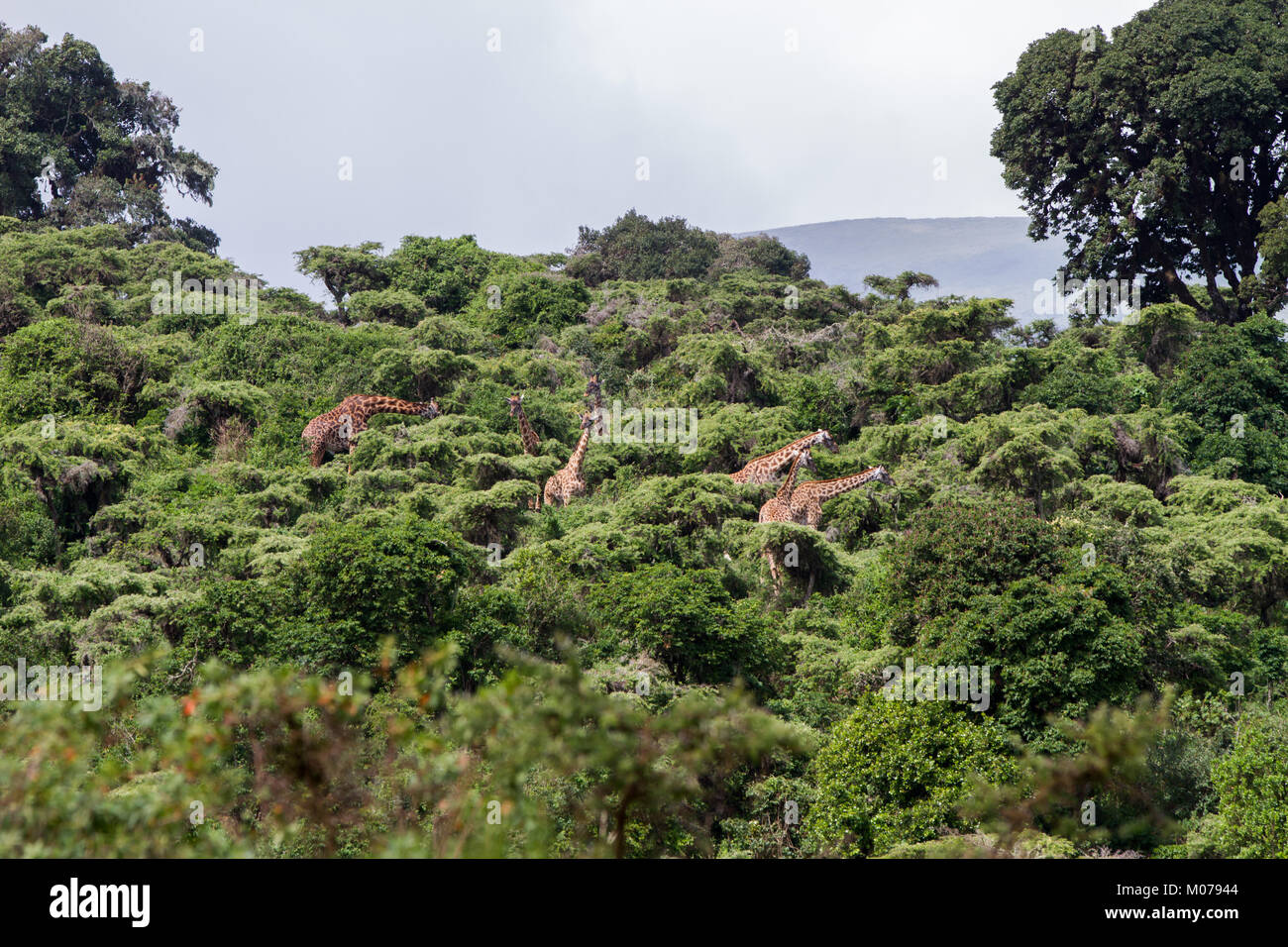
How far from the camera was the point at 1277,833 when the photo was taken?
12562 mm

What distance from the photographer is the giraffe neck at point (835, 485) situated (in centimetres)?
2362

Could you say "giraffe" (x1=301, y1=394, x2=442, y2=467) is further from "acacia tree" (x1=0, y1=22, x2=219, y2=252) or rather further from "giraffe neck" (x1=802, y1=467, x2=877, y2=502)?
"acacia tree" (x1=0, y1=22, x2=219, y2=252)

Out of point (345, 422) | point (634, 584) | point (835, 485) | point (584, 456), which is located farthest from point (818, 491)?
point (345, 422)

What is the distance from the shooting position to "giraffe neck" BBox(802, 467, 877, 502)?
23625mm

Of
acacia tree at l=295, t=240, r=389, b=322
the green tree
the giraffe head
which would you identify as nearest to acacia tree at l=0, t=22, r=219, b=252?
acacia tree at l=295, t=240, r=389, b=322

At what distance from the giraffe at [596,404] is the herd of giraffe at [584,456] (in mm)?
28

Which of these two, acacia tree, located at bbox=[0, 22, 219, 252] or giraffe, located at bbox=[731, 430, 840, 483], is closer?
giraffe, located at bbox=[731, 430, 840, 483]

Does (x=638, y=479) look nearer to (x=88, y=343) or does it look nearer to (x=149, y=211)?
(x=88, y=343)

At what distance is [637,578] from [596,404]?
509 inches

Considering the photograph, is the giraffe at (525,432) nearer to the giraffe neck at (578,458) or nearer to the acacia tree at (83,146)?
the giraffe neck at (578,458)

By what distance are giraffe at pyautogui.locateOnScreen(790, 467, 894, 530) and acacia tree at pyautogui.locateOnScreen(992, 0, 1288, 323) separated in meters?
19.2

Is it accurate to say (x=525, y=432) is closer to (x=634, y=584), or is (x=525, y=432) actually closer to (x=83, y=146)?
(x=634, y=584)

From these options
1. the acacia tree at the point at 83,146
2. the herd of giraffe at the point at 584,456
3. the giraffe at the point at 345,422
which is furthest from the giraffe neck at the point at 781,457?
the acacia tree at the point at 83,146
